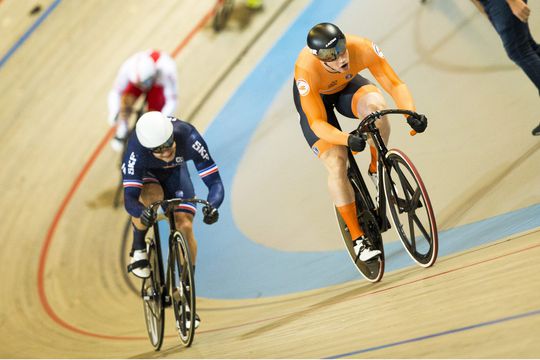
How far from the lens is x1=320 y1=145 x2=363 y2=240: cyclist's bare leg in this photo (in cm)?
351

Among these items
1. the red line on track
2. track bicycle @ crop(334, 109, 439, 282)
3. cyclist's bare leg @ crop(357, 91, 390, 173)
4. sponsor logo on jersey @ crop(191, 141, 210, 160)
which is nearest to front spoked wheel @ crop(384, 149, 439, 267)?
track bicycle @ crop(334, 109, 439, 282)

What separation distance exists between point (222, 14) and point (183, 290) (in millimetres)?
4828

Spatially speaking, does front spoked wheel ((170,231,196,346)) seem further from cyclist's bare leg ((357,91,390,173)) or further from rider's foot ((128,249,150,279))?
cyclist's bare leg ((357,91,390,173))

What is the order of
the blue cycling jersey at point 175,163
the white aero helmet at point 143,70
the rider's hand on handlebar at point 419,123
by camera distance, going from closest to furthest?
1. the rider's hand on handlebar at point 419,123
2. the blue cycling jersey at point 175,163
3. the white aero helmet at point 143,70

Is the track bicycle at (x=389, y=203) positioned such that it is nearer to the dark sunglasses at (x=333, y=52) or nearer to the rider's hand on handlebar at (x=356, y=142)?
the rider's hand on handlebar at (x=356, y=142)

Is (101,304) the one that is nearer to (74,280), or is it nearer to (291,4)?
(74,280)

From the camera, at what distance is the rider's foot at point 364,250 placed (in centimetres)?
354

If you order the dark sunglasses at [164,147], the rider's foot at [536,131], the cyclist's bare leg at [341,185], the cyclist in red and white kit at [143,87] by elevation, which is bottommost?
the cyclist's bare leg at [341,185]

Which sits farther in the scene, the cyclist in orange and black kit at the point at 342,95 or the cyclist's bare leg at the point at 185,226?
the cyclist's bare leg at the point at 185,226

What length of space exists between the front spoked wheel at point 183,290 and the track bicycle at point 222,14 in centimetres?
457

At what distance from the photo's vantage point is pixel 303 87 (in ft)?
11.4

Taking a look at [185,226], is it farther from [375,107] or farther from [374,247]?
[375,107]

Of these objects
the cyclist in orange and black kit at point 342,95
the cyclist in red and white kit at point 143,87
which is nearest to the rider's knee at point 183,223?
the cyclist in orange and black kit at point 342,95

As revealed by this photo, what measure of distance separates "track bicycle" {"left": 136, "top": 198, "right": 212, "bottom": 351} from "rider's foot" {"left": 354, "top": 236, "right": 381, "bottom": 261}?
0.77 metres
